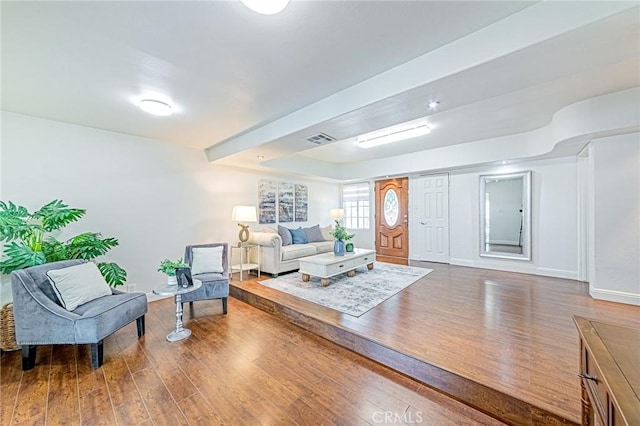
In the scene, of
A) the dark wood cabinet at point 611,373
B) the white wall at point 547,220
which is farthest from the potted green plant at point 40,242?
the white wall at point 547,220

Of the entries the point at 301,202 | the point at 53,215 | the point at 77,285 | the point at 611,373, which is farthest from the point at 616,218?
the point at 53,215

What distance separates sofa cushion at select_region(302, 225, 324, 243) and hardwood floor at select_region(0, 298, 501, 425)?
3.27m

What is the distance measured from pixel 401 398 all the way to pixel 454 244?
15.1 feet

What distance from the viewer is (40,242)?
265 cm

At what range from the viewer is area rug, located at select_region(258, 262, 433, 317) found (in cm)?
321

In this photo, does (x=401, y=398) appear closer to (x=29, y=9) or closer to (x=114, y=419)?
(x=114, y=419)

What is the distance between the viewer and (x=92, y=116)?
3.00m

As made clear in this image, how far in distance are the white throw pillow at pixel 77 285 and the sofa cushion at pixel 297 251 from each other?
2.67m

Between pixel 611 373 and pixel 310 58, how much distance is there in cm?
228

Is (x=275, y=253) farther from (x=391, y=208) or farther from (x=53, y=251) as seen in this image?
(x=391, y=208)

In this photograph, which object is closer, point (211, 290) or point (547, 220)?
point (211, 290)

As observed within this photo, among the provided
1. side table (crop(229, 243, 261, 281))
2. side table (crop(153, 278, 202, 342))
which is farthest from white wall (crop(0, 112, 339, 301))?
side table (crop(153, 278, 202, 342))

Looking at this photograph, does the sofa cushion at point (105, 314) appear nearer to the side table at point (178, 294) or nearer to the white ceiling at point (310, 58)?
the side table at point (178, 294)

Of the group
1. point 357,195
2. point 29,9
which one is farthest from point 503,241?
point 29,9
